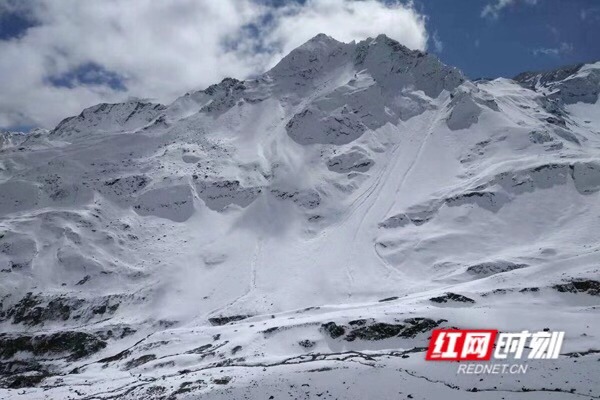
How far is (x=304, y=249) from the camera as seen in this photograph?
122688 millimetres

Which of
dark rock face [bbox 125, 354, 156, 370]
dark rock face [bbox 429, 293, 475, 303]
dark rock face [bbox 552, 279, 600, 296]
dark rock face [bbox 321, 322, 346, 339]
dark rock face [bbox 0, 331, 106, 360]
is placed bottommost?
dark rock face [bbox 125, 354, 156, 370]

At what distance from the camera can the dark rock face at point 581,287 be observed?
66.3m

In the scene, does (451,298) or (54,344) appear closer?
(451,298)

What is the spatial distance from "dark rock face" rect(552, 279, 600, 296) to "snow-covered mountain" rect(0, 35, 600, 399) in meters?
0.29

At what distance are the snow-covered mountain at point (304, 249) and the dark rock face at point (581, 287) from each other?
0.96 ft

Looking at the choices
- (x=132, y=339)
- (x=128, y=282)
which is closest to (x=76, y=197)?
(x=128, y=282)

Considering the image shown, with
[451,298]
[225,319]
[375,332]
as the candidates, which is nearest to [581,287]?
[451,298]

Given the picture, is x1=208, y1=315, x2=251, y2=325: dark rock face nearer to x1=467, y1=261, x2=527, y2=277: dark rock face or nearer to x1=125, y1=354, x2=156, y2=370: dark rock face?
x1=125, y1=354, x2=156, y2=370: dark rock face

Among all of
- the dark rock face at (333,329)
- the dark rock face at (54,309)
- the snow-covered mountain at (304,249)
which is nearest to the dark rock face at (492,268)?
the snow-covered mountain at (304,249)

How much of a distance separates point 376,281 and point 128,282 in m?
56.8

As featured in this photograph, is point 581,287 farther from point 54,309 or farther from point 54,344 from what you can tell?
point 54,309

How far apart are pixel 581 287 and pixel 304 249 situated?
6583cm

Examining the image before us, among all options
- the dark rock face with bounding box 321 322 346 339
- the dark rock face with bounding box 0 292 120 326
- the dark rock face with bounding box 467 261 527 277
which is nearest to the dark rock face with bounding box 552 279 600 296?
the dark rock face with bounding box 467 261 527 277

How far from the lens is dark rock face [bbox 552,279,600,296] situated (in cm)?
6626
